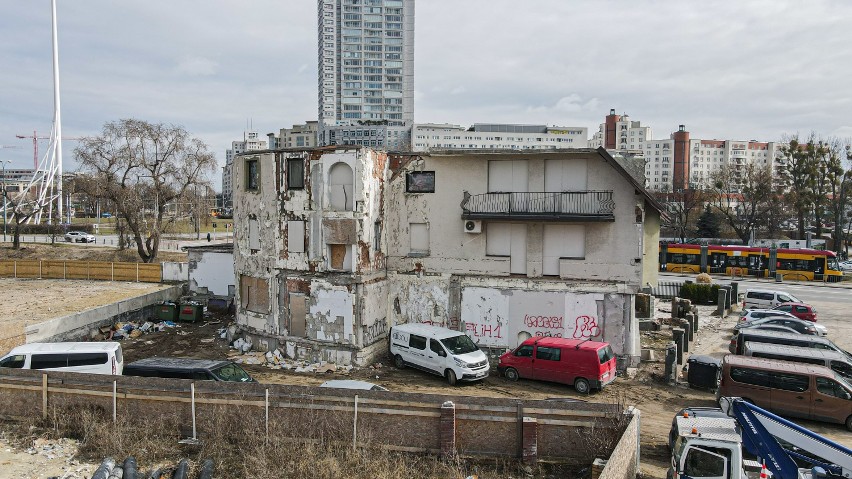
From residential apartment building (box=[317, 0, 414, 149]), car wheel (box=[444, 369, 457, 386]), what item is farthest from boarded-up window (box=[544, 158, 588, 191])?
residential apartment building (box=[317, 0, 414, 149])

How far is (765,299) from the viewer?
3531 centimetres

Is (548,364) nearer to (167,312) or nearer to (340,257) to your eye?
(340,257)

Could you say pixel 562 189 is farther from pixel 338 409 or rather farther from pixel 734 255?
pixel 734 255

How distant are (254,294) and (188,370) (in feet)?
28.2

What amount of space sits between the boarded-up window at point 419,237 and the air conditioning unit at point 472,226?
5.98 feet

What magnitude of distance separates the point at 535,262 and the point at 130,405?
15.3 metres

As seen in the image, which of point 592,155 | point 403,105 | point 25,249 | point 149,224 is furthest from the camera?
point 403,105

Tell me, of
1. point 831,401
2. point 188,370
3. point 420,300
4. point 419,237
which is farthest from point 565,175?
point 188,370

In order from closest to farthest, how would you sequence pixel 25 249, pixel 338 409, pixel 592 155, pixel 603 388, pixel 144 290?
pixel 338 409 → pixel 603 388 → pixel 592 155 → pixel 144 290 → pixel 25 249

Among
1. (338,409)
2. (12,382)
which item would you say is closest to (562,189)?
(338,409)

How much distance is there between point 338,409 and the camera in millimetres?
13875

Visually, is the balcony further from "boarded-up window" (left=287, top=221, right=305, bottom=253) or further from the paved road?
the paved road

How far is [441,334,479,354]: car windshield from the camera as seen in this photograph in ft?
69.1

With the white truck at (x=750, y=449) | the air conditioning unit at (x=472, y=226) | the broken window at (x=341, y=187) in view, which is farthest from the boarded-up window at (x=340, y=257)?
the white truck at (x=750, y=449)
